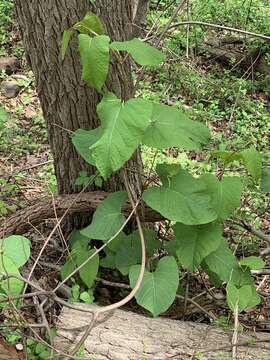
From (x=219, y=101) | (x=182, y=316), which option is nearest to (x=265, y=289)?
(x=182, y=316)

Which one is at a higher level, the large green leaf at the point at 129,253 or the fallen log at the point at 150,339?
the large green leaf at the point at 129,253

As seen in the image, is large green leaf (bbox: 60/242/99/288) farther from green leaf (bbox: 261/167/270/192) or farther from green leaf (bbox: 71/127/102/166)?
green leaf (bbox: 261/167/270/192)

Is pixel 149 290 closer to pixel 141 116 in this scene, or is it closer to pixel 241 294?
pixel 241 294

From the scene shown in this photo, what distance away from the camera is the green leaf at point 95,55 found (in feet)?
6.86

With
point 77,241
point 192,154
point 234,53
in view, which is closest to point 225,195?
point 77,241

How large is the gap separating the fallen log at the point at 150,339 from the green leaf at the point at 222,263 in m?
0.24

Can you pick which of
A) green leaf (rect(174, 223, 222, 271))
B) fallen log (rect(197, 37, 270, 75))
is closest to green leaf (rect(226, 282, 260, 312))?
green leaf (rect(174, 223, 222, 271))

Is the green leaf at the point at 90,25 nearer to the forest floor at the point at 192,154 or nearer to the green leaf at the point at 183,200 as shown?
the green leaf at the point at 183,200

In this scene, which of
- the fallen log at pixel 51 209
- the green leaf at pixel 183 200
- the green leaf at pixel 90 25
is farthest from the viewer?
the fallen log at pixel 51 209

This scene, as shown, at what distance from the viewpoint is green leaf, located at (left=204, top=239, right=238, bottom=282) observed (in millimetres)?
2439

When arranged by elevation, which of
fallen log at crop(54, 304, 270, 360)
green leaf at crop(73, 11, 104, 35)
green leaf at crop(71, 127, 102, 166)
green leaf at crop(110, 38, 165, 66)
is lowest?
fallen log at crop(54, 304, 270, 360)

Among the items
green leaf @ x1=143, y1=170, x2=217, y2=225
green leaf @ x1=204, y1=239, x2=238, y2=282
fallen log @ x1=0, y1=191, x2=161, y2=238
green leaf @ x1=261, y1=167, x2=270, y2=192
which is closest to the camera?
green leaf @ x1=143, y1=170, x2=217, y2=225

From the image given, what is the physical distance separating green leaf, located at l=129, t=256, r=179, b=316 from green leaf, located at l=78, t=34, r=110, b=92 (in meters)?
0.84

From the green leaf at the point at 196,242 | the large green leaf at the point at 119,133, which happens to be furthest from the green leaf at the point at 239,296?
the large green leaf at the point at 119,133
